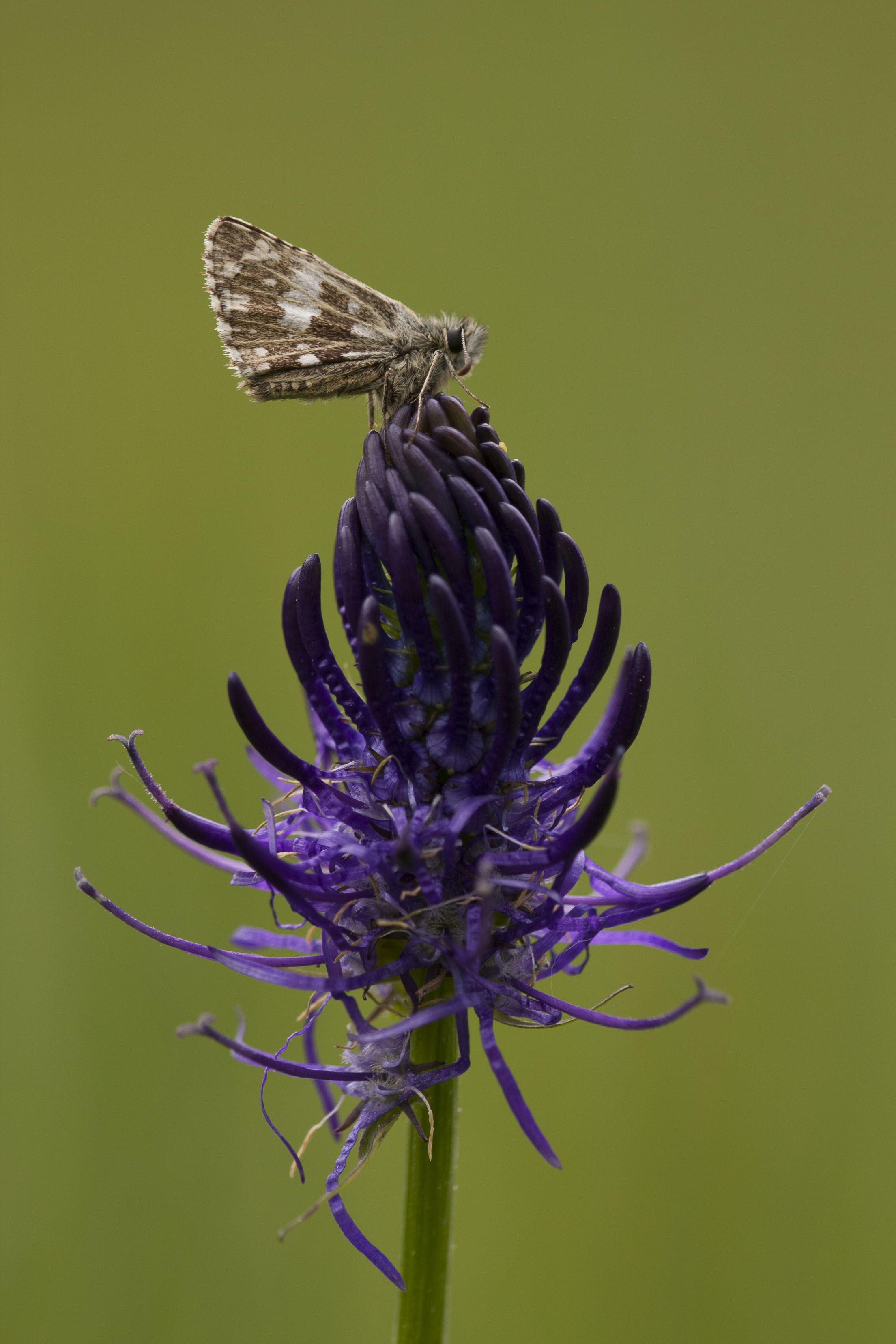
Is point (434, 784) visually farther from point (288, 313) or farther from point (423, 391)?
point (288, 313)

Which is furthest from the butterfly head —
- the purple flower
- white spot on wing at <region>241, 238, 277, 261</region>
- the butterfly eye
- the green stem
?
the green stem

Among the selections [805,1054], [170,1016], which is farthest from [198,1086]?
[805,1054]

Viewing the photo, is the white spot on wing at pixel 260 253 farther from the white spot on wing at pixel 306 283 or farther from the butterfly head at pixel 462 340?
the butterfly head at pixel 462 340

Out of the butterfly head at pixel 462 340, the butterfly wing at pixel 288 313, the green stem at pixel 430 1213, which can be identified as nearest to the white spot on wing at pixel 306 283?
the butterfly wing at pixel 288 313

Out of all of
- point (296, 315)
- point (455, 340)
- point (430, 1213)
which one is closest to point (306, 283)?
point (296, 315)

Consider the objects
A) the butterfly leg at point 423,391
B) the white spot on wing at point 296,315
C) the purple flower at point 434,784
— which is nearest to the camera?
the purple flower at point 434,784

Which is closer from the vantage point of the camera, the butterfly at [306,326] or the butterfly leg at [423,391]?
the butterfly leg at [423,391]

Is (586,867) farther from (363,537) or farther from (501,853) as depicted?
(363,537)
